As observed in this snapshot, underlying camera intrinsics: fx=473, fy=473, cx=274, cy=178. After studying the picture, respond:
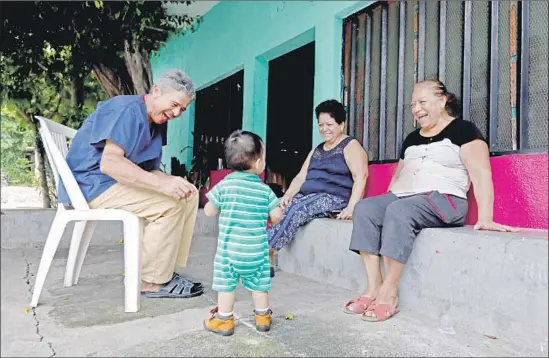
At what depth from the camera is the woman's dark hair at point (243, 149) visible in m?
1.92

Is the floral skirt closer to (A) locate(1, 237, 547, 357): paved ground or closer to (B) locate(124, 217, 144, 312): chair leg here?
(A) locate(1, 237, 547, 357): paved ground

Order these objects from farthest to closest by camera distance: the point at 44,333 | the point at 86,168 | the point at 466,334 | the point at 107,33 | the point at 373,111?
the point at 107,33 < the point at 373,111 < the point at 86,168 < the point at 466,334 < the point at 44,333

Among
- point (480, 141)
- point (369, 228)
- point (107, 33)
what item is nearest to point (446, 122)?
point (480, 141)

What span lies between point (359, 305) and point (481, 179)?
808 mm

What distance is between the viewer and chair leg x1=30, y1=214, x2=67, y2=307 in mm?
2174

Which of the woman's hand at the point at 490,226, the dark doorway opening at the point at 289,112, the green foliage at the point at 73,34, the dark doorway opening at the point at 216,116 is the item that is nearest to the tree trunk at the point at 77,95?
the green foliage at the point at 73,34

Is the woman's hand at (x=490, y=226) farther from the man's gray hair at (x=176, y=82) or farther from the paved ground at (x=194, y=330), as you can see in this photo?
the man's gray hair at (x=176, y=82)

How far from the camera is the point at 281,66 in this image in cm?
569

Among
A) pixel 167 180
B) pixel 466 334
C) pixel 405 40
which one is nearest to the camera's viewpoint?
pixel 466 334

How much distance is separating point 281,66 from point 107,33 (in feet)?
6.64

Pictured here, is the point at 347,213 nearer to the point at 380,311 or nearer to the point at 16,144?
the point at 380,311

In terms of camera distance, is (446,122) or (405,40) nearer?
(446,122)

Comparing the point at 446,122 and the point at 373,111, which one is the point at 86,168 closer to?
the point at 446,122

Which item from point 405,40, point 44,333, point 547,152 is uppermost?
point 405,40
